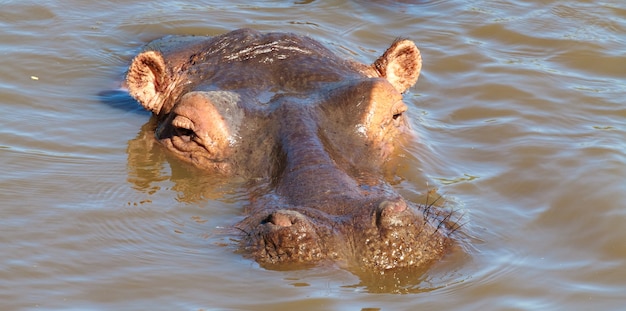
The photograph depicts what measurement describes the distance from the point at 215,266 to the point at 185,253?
0.99 feet

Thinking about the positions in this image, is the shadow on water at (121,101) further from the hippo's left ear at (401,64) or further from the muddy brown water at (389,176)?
the hippo's left ear at (401,64)

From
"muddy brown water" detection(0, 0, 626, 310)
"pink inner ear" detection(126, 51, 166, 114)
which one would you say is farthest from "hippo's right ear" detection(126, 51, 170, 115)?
"muddy brown water" detection(0, 0, 626, 310)

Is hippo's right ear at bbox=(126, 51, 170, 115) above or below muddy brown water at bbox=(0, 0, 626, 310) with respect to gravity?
above

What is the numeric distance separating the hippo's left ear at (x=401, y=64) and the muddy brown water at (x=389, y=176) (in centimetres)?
43

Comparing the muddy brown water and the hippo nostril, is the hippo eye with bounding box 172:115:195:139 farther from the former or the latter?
the hippo nostril

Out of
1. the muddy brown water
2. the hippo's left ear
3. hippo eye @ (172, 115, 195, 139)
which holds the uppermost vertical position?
the hippo's left ear

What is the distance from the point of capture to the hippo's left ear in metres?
8.22

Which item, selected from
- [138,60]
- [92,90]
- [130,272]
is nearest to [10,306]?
[130,272]

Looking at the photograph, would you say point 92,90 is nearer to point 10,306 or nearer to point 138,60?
point 138,60

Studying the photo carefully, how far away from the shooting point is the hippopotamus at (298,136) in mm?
5180

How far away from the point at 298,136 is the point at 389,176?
28.9 inches

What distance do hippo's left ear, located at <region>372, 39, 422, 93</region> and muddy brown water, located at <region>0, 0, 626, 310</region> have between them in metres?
0.43

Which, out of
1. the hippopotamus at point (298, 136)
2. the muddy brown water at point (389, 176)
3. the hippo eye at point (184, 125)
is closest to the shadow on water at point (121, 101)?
the muddy brown water at point (389, 176)

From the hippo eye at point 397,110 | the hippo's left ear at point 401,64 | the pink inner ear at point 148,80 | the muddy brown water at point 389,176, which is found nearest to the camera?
the muddy brown water at point 389,176
